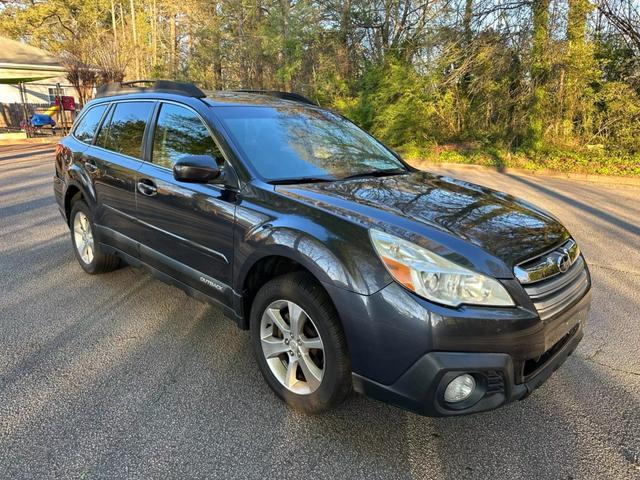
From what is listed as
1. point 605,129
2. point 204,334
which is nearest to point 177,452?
point 204,334

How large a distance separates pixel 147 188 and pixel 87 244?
1.52m

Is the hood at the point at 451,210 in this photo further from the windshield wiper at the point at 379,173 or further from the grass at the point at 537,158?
the grass at the point at 537,158

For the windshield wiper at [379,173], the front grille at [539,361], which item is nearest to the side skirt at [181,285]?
the windshield wiper at [379,173]

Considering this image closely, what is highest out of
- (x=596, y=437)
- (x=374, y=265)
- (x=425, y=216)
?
(x=425, y=216)

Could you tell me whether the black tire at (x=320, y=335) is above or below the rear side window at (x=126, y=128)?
below

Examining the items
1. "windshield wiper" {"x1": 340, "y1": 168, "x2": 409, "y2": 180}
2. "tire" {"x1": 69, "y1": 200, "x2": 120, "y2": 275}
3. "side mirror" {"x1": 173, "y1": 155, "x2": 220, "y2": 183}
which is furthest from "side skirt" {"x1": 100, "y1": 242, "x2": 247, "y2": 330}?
"windshield wiper" {"x1": 340, "y1": 168, "x2": 409, "y2": 180}

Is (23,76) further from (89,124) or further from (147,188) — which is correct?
(147,188)

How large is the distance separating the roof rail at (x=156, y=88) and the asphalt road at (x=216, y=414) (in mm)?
1694

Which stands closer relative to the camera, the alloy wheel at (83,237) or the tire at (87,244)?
the tire at (87,244)

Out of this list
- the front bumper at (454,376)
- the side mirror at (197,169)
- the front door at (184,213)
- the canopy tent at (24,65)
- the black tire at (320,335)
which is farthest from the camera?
the canopy tent at (24,65)

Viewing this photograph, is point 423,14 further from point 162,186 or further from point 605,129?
point 162,186

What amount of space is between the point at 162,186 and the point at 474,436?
2520mm

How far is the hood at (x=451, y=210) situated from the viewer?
234 centimetres

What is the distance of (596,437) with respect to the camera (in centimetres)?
247
